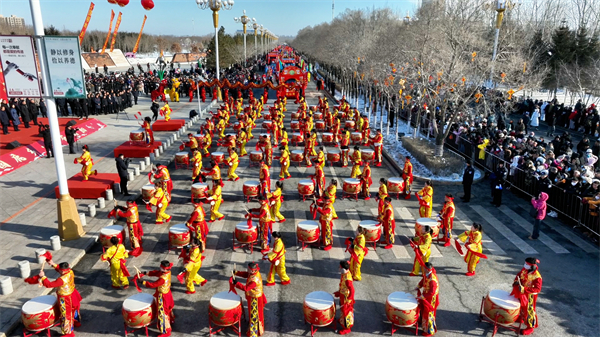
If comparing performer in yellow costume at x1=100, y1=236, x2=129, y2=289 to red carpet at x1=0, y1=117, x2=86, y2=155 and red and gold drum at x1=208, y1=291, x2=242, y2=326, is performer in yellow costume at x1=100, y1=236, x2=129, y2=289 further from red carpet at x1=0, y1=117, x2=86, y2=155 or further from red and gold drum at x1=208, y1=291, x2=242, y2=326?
red carpet at x1=0, y1=117, x2=86, y2=155

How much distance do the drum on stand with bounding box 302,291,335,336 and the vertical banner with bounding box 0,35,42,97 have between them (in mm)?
8840

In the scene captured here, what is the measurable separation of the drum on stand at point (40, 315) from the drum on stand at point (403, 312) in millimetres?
6322

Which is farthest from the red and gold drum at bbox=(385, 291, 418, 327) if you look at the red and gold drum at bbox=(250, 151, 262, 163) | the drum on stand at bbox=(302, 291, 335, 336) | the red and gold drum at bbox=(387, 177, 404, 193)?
the red and gold drum at bbox=(250, 151, 262, 163)

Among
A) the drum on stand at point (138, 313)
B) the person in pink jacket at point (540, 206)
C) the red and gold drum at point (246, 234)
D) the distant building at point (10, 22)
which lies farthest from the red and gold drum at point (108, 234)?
the distant building at point (10, 22)

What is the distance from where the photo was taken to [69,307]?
7.89 metres

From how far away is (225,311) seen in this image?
7613 mm

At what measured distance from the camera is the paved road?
329 inches

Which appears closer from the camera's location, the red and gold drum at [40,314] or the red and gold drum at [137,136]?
the red and gold drum at [40,314]

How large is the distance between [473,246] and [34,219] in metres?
13.1

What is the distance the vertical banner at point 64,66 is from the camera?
34.8 ft

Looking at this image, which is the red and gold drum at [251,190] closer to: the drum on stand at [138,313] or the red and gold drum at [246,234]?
the red and gold drum at [246,234]

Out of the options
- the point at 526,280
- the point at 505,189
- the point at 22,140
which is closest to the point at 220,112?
the point at 22,140

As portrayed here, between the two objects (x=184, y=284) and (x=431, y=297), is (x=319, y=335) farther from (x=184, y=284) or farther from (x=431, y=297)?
(x=184, y=284)

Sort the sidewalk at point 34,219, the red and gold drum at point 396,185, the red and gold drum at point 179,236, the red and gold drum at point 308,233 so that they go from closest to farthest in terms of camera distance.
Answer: the sidewalk at point 34,219 → the red and gold drum at point 179,236 → the red and gold drum at point 308,233 → the red and gold drum at point 396,185
